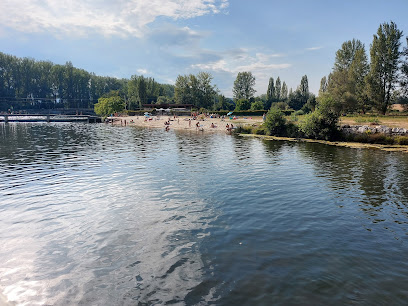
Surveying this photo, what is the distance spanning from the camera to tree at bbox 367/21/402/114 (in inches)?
2341

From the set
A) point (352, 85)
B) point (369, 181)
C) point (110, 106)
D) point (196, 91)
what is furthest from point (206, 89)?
point (369, 181)

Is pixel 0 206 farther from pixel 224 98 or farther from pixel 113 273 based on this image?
pixel 224 98

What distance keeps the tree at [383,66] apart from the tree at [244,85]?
96989 millimetres

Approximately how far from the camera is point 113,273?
8.95 meters

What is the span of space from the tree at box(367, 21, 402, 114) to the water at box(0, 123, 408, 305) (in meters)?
47.0

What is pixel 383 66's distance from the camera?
60812 millimetres

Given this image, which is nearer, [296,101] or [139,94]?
[296,101]

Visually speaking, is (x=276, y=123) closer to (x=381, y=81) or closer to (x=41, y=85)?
(x=381, y=81)

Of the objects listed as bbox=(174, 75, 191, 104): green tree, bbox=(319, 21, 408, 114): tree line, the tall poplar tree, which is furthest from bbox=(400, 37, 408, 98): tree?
bbox=(174, 75, 191, 104): green tree

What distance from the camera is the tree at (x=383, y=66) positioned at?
5947cm

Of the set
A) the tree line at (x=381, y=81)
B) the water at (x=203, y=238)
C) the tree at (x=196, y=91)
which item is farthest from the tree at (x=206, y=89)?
the water at (x=203, y=238)

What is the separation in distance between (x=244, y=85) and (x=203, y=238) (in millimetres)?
154849

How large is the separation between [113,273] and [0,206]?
1091 centimetres

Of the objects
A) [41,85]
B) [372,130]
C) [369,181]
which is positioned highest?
[41,85]
